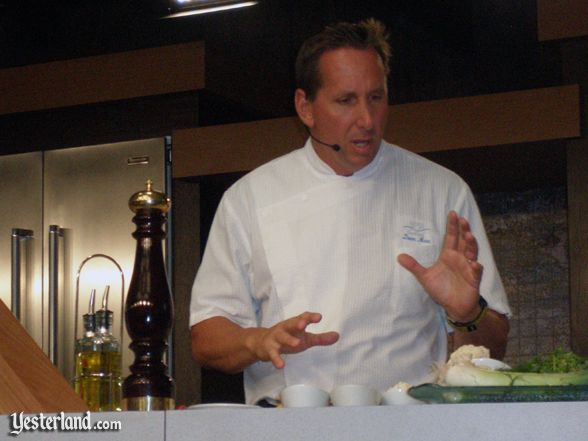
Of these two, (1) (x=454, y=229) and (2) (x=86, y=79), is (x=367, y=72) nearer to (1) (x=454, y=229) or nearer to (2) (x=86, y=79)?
(1) (x=454, y=229)

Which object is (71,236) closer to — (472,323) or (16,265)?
(16,265)

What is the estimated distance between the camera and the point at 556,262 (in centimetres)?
390

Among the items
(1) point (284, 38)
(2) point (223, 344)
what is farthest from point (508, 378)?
(1) point (284, 38)

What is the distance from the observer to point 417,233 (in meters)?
2.02

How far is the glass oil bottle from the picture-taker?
146 cm

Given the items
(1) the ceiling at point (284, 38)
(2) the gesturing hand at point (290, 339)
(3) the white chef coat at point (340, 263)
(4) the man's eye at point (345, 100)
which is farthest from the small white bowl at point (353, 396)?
(1) the ceiling at point (284, 38)

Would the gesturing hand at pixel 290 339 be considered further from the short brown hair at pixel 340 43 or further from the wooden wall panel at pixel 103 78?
the wooden wall panel at pixel 103 78

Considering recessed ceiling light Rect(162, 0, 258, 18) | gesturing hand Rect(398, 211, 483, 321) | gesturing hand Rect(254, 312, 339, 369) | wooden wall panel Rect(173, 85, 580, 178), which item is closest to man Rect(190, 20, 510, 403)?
gesturing hand Rect(398, 211, 483, 321)

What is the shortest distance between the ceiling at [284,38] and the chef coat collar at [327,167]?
1967 mm

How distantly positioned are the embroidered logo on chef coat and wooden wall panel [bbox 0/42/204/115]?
190cm

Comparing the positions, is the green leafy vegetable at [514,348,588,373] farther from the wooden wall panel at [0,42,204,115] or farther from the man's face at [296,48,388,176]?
the wooden wall panel at [0,42,204,115]

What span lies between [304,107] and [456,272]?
2.26 ft

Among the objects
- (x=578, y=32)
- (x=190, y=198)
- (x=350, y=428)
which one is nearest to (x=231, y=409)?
(x=350, y=428)

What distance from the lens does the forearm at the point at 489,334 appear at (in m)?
1.78
